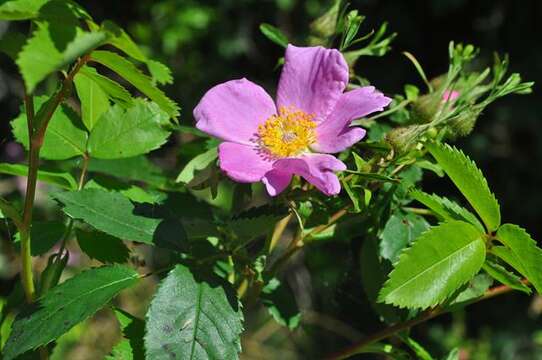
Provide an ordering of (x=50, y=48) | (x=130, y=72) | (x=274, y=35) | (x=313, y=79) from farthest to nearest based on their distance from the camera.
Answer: (x=274, y=35), (x=313, y=79), (x=130, y=72), (x=50, y=48)

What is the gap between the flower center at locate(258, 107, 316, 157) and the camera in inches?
30.5

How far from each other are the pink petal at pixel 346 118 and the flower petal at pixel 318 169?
0.03 m

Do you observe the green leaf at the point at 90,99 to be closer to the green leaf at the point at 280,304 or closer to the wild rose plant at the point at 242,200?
the wild rose plant at the point at 242,200

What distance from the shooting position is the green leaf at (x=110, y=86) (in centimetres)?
67

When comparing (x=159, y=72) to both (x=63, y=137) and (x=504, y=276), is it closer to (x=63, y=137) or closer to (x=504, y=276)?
(x=63, y=137)

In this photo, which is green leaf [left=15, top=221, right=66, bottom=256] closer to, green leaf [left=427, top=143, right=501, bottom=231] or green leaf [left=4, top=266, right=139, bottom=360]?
green leaf [left=4, top=266, right=139, bottom=360]

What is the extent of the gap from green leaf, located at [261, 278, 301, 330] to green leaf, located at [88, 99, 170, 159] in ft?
0.64

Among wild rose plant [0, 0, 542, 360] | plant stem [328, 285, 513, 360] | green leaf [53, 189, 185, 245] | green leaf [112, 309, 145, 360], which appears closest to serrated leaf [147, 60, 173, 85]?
wild rose plant [0, 0, 542, 360]

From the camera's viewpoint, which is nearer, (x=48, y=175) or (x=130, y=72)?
(x=130, y=72)

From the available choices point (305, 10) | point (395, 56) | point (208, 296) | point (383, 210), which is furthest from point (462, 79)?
point (305, 10)

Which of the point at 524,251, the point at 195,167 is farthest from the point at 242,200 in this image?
the point at 524,251

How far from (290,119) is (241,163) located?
109 mm

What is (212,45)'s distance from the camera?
3488 mm

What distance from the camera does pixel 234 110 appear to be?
77cm
